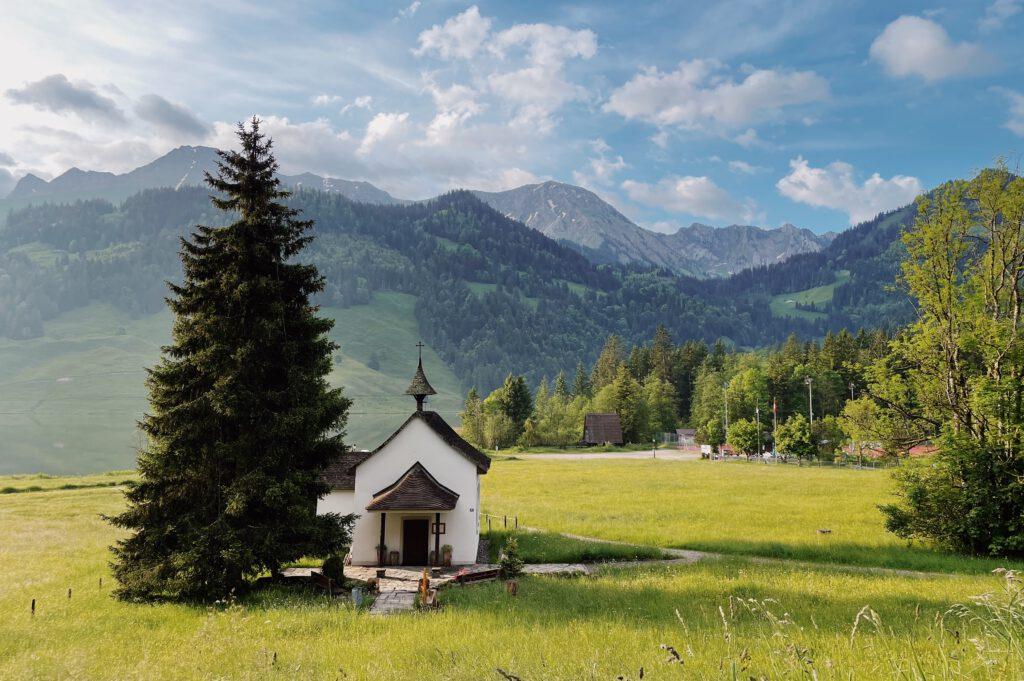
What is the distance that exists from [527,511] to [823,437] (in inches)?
2211

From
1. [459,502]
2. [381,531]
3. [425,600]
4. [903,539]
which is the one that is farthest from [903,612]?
[381,531]

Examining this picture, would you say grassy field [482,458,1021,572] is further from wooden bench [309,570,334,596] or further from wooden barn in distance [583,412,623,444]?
wooden barn in distance [583,412,623,444]

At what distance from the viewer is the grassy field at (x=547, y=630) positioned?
8.84m

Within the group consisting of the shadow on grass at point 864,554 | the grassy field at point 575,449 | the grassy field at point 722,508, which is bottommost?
the grassy field at point 575,449

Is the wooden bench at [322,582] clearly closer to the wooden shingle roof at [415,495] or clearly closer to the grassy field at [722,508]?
the wooden shingle roof at [415,495]

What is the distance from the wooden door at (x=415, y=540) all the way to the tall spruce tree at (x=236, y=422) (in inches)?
359

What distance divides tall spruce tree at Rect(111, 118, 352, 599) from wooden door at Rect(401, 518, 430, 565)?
359 inches

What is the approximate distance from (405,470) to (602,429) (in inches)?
3298

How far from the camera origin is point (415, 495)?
28.6 metres

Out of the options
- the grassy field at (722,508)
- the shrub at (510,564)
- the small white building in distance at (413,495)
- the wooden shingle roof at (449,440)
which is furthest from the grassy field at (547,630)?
the wooden shingle roof at (449,440)

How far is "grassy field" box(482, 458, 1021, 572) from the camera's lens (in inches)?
1070

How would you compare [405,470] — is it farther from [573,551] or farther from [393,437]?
[573,551]

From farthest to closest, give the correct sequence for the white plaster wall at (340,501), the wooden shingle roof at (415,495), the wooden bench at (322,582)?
the white plaster wall at (340,501) < the wooden shingle roof at (415,495) < the wooden bench at (322,582)

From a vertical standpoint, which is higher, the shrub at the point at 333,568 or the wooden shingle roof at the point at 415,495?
the wooden shingle roof at the point at 415,495
